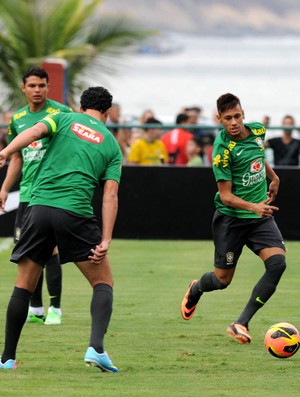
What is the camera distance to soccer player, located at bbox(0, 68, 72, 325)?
1027cm

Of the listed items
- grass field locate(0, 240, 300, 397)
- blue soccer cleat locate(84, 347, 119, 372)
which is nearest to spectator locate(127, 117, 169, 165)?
grass field locate(0, 240, 300, 397)

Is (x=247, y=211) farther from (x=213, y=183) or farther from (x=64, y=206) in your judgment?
(x=213, y=183)

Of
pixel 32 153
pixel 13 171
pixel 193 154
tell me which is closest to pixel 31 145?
pixel 32 153

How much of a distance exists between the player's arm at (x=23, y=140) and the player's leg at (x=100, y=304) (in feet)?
3.02

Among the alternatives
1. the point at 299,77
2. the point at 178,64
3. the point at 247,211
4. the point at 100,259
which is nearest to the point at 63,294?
the point at 247,211

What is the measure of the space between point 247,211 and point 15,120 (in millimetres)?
2111

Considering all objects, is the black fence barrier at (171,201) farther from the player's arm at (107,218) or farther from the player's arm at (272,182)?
the player's arm at (107,218)

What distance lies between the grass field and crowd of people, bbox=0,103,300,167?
3.56 m

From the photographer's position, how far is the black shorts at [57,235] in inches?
324

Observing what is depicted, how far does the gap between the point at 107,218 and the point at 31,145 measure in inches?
88.9

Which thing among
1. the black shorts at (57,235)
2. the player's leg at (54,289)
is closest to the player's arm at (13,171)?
the player's leg at (54,289)

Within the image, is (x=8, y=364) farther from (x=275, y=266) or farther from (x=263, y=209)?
(x=275, y=266)

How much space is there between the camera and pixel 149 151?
18391 mm

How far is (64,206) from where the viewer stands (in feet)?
27.1
